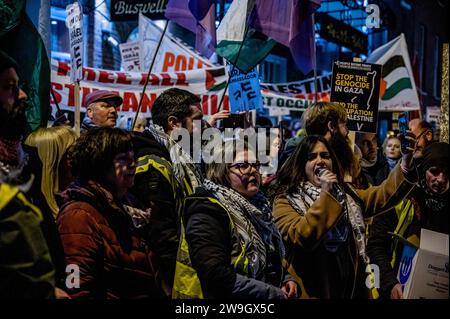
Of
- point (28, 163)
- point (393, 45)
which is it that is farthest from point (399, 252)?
point (393, 45)

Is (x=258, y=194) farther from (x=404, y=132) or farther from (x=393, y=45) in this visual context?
(x=393, y=45)

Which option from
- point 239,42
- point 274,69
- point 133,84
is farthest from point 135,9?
point 274,69

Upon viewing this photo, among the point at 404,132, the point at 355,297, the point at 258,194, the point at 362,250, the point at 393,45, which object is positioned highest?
the point at 393,45

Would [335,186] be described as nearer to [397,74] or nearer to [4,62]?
[4,62]

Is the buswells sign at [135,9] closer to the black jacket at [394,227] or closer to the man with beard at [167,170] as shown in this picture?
the man with beard at [167,170]

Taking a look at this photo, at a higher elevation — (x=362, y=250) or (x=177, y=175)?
(x=177, y=175)

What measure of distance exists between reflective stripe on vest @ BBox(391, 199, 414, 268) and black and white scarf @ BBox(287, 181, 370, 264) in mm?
491

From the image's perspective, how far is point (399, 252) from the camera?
15.5 ft

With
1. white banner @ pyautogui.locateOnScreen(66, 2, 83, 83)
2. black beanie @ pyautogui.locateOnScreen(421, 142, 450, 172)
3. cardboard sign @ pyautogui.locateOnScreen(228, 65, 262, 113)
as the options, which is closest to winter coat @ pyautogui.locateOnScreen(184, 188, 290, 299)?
black beanie @ pyautogui.locateOnScreen(421, 142, 450, 172)

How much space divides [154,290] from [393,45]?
366 inches

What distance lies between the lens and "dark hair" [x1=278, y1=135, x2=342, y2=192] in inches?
172

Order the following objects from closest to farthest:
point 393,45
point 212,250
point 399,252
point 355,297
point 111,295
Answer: point 111,295
point 212,250
point 355,297
point 399,252
point 393,45

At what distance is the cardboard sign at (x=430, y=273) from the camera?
3.91 metres

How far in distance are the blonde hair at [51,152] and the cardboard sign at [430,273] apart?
2199 millimetres
